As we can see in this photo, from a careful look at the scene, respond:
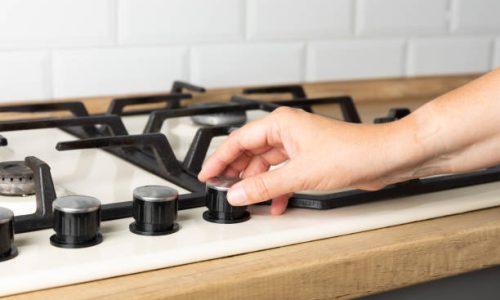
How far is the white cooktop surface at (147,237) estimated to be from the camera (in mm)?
635

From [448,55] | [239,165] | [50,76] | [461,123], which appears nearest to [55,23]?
[50,76]

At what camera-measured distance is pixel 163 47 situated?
1328 millimetres

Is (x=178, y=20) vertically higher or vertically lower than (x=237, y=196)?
higher

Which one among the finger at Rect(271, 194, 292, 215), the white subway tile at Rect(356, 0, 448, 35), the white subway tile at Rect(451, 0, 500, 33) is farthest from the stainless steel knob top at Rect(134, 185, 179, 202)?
the white subway tile at Rect(451, 0, 500, 33)

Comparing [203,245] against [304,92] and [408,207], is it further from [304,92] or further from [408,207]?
[304,92]

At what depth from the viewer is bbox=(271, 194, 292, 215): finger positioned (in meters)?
0.79

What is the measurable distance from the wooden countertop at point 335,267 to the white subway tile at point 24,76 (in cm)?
65

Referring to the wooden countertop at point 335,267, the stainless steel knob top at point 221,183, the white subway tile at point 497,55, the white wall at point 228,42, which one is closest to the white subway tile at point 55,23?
the white wall at point 228,42

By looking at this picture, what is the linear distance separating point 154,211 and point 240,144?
156 millimetres

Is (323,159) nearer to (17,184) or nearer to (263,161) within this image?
(263,161)

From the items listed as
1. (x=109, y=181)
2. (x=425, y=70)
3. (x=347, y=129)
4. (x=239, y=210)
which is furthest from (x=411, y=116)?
(x=425, y=70)

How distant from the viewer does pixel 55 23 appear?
1.23 m

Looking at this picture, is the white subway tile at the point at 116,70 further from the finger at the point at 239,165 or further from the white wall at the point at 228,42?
the finger at the point at 239,165

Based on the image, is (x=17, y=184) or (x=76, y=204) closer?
(x=76, y=204)
